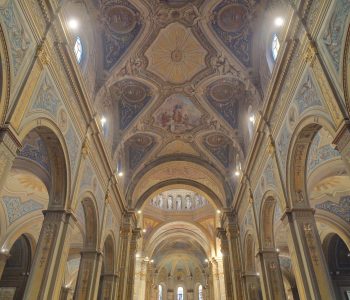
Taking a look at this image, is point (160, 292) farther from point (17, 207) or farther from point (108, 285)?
point (17, 207)

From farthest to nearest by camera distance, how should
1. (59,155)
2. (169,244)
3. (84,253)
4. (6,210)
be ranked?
(169,244)
(6,210)
(84,253)
(59,155)

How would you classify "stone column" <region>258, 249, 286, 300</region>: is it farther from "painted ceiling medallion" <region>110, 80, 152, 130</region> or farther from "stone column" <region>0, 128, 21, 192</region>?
"stone column" <region>0, 128, 21, 192</region>

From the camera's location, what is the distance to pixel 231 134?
16.9 meters

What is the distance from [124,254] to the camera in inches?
695

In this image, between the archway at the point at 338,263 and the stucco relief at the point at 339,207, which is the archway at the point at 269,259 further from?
the archway at the point at 338,263

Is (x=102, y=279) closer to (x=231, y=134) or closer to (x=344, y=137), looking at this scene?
(x=231, y=134)

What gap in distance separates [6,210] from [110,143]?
6217 mm

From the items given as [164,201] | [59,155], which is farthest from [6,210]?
[164,201]

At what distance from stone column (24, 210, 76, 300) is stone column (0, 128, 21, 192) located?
3364 millimetres

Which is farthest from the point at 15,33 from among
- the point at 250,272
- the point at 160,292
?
the point at 160,292

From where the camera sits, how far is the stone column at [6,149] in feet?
21.0

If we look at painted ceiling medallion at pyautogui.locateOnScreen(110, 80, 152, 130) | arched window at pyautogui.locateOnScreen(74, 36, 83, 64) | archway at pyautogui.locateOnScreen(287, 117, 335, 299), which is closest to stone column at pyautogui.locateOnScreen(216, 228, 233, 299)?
painted ceiling medallion at pyautogui.locateOnScreen(110, 80, 152, 130)

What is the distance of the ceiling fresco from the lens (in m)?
13.2

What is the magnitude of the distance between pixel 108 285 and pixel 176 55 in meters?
12.1
